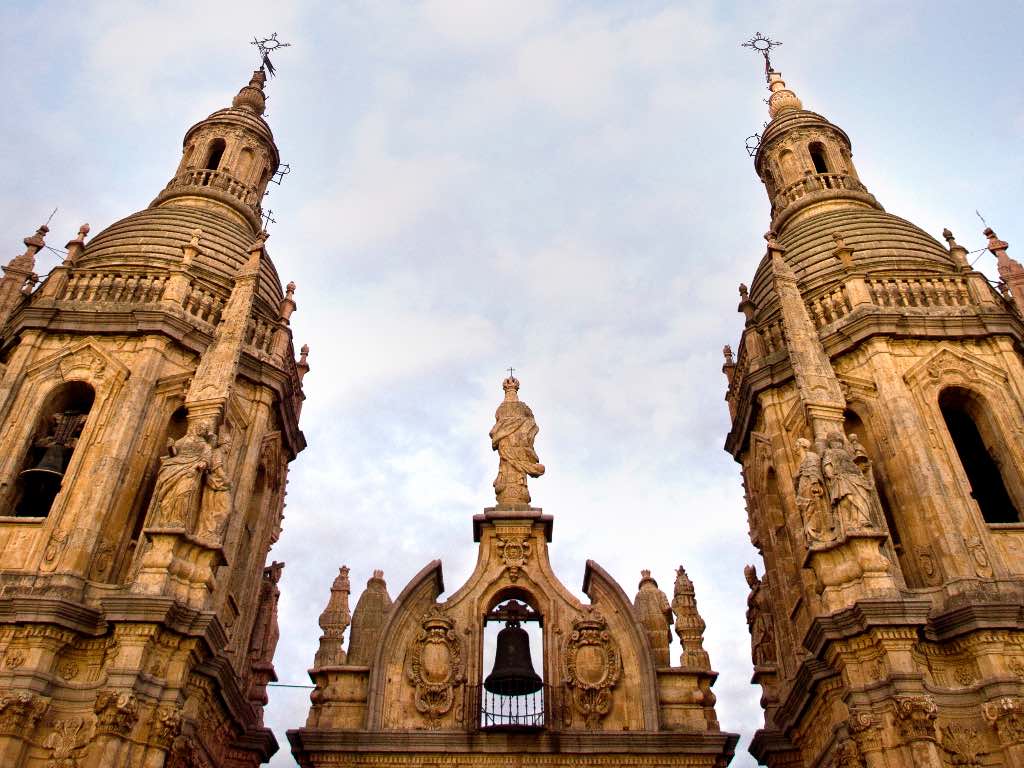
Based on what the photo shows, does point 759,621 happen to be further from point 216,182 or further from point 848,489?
point 216,182

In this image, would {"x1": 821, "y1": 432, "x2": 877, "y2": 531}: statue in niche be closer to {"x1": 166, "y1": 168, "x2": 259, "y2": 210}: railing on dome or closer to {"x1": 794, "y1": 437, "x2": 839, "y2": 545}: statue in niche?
{"x1": 794, "y1": 437, "x2": 839, "y2": 545}: statue in niche

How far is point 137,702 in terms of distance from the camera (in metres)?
13.9

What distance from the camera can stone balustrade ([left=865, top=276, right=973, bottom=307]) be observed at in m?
20.8

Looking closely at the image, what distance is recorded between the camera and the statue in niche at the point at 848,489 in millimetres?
15805

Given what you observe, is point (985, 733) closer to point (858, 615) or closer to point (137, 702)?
point (858, 615)

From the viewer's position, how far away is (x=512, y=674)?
54.3 ft

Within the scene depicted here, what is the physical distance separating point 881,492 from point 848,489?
284 centimetres

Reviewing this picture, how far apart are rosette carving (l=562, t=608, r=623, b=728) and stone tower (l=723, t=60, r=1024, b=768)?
Answer: 10.5 feet

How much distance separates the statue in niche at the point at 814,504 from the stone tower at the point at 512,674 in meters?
2.96

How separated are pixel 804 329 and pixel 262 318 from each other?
11.7m

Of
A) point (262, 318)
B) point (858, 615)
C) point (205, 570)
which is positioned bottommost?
point (858, 615)

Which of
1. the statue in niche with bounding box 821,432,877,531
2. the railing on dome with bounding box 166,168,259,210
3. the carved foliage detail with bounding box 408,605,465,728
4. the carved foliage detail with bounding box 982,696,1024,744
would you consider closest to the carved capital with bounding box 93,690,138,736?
the carved foliage detail with bounding box 408,605,465,728

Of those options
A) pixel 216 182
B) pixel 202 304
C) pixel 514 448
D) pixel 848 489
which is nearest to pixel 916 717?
pixel 848 489

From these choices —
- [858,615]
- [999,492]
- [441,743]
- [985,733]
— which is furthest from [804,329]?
[441,743]
